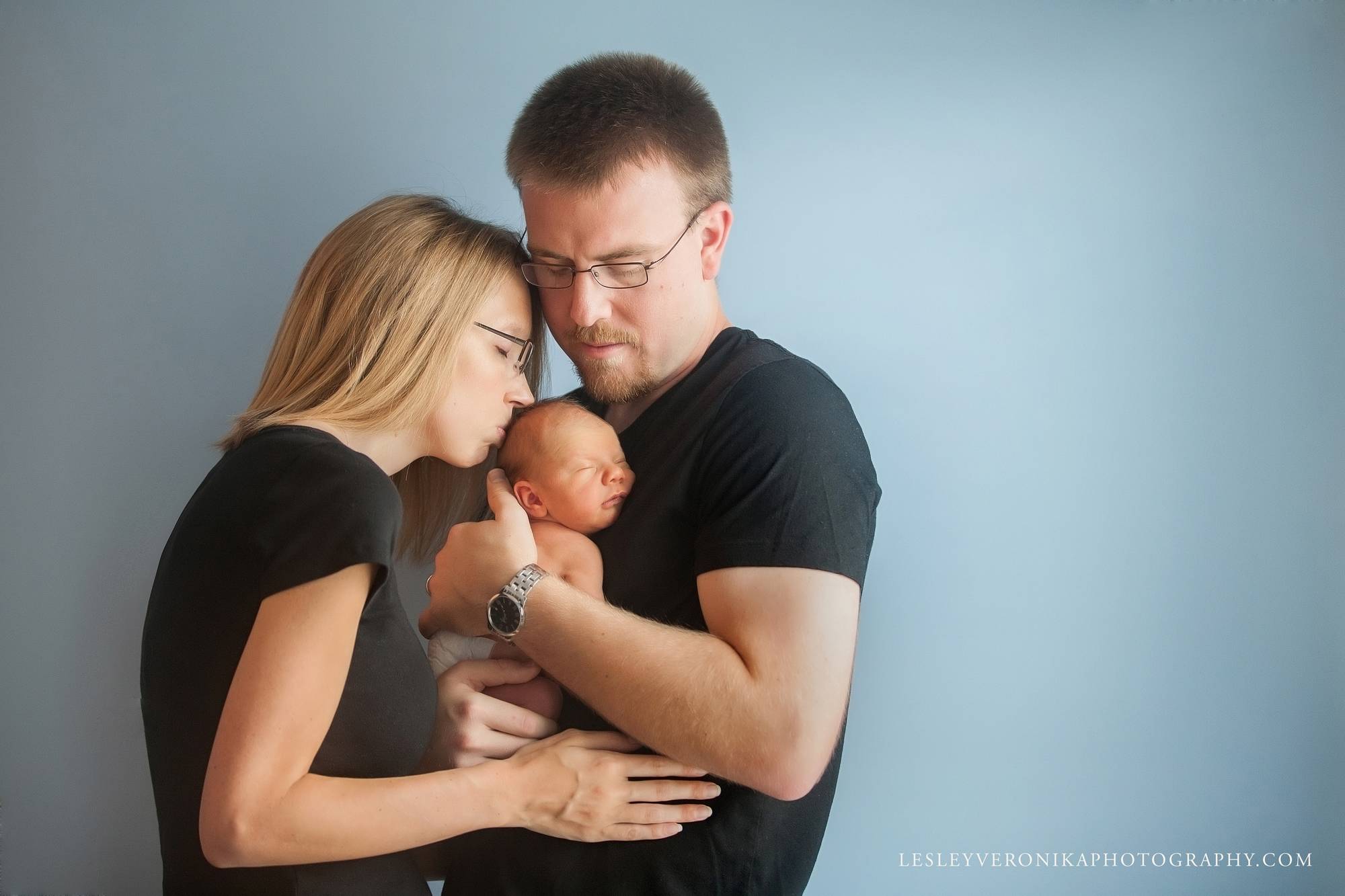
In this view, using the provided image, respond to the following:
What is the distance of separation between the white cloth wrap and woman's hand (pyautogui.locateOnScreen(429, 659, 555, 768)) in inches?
1.8

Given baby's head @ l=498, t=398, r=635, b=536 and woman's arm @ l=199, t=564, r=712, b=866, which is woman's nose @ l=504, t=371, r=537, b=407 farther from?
woman's arm @ l=199, t=564, r=712, b=866

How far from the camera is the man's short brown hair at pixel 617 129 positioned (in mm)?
1802

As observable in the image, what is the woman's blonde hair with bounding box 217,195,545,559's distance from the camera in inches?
69.2

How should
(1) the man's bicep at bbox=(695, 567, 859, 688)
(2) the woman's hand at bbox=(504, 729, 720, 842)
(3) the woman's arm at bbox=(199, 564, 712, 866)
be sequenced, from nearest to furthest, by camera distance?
(3) the woman's arm at bbox=(199, 564, 712, 866) < (1) the man's bicep at bbox=(695, 567, 859, 688) < (2) the woman's hand at bbox=(504, 729, 720, 842)

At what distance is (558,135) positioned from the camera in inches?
72.3

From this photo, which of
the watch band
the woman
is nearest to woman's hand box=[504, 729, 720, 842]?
the woman

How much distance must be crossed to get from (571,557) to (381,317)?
0.58 metres

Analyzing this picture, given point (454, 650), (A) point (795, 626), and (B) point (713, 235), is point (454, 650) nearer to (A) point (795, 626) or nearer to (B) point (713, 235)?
(A) point (795, 626)

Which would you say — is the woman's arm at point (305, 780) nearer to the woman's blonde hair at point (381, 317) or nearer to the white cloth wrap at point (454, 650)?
the white cloth wrap at point (454, 650)

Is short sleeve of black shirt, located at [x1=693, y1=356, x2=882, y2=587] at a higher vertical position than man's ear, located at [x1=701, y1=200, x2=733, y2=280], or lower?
lower

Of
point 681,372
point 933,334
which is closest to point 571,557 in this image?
point 681,372

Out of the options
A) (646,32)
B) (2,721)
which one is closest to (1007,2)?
(646,32)

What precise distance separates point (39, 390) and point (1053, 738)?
8.56ft

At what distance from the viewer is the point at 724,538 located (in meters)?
1.58
